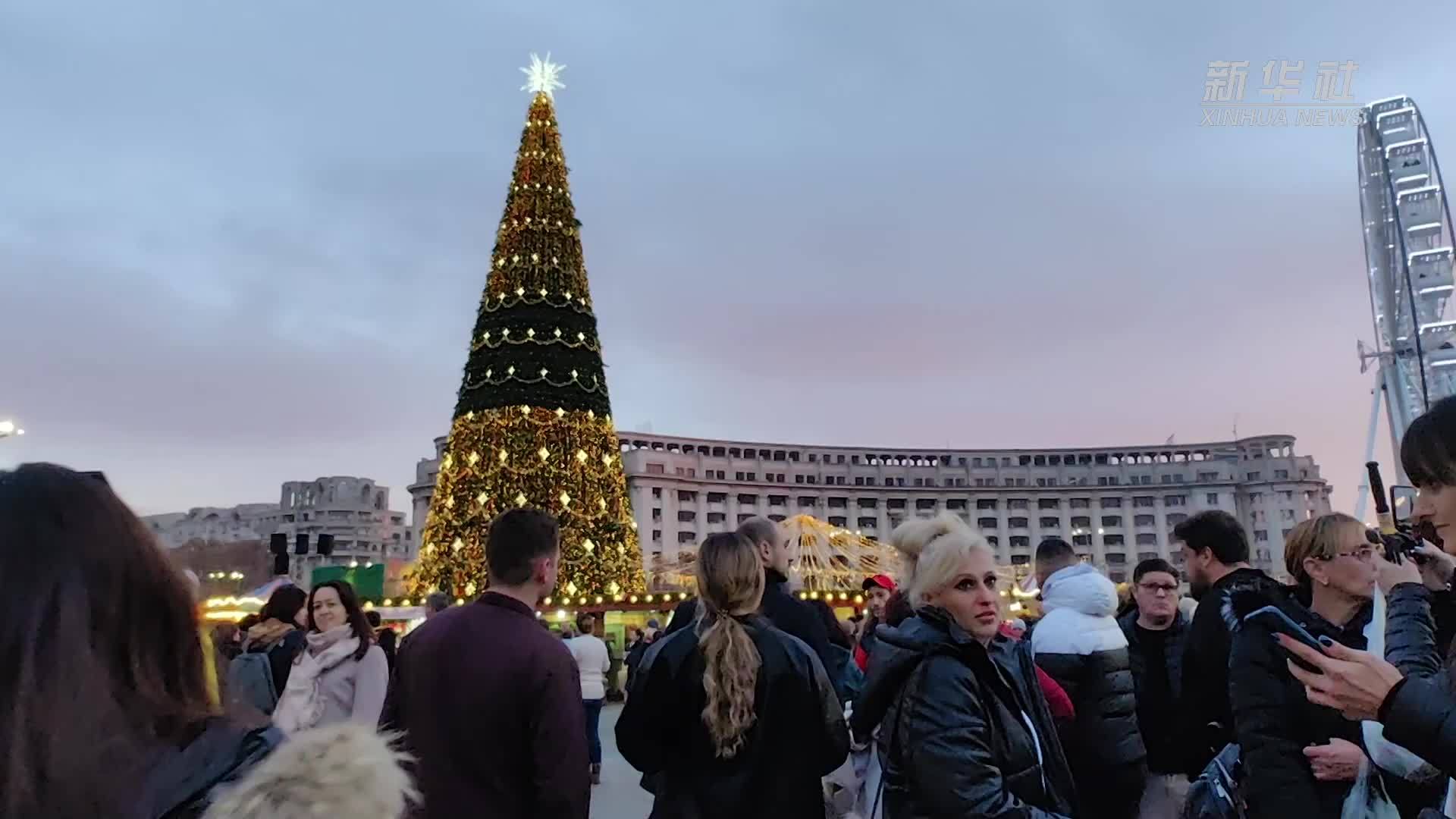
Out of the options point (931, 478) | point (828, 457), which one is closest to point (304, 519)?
point (828, 457)

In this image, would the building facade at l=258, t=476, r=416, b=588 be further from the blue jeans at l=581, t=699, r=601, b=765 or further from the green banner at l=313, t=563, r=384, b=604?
the blue jeans at l=581, t=699, r=601, b=765

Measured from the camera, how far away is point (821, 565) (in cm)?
3052

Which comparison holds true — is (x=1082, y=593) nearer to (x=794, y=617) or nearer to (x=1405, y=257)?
(x=794, y=617)

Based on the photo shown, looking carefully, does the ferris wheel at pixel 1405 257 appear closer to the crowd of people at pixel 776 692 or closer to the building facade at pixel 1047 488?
the crowd of people at pixel 776 692

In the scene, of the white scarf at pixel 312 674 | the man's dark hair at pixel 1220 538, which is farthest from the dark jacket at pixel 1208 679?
the white scarf at pixel 312 674

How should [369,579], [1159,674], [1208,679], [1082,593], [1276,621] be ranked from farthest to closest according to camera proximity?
[369,579] < [1159,674] < [1082,593] < [1208,679] < [1276,621]

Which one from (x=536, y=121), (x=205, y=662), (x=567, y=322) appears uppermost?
(x=536, y=121)

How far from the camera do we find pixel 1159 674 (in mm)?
4688

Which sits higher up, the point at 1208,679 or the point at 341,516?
the point at 341,516

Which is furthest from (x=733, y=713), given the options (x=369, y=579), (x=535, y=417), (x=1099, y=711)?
(x=369, y=579)

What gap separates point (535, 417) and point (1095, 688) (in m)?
12.4

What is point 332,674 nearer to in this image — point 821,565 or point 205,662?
point 205,662

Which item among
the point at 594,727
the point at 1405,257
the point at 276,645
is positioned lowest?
the point at 594,727

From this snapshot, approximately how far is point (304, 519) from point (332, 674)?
130746 mm
